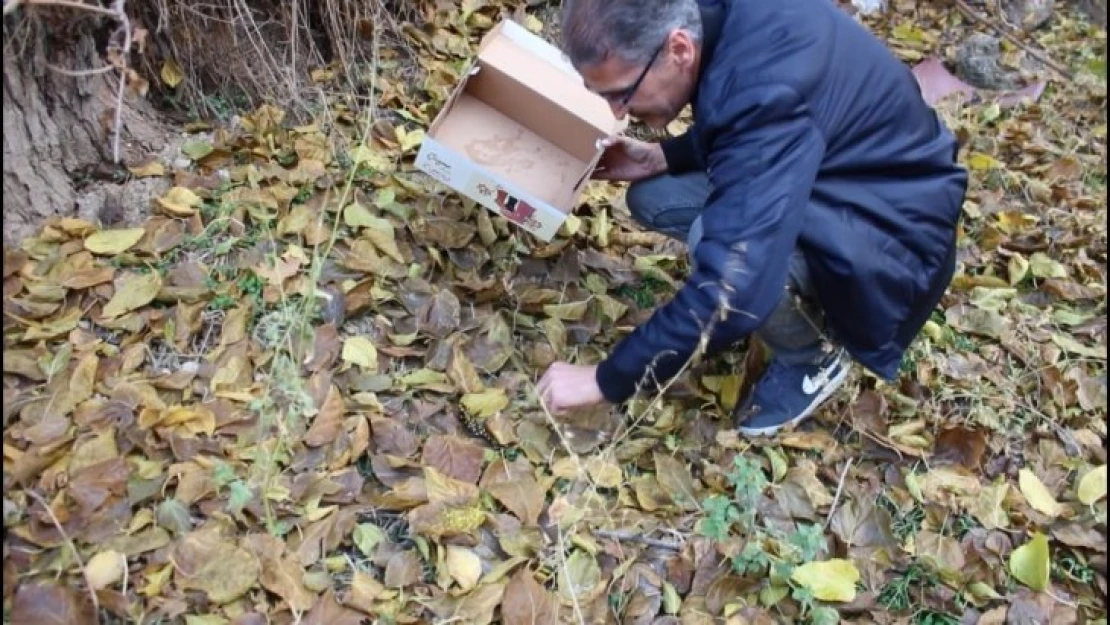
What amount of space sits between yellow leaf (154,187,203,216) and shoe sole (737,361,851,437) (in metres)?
1.16

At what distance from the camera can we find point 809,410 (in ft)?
6.29

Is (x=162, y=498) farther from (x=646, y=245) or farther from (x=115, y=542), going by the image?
(x=646, y=245)

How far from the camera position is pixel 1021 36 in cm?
334

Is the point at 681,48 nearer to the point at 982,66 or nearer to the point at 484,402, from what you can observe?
the point at 484,402

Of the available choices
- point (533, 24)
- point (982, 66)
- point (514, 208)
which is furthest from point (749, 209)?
point (982, 66)

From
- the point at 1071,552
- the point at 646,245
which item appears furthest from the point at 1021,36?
the point at 1071,552

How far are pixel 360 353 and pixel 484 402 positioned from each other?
0.24 metres

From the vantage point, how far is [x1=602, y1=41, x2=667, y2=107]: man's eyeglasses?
151 cm

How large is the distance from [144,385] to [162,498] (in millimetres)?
216

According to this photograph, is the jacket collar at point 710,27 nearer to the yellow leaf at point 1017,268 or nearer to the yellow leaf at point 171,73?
the yellow leaf at point 171,73

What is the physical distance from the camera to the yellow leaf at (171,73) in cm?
204

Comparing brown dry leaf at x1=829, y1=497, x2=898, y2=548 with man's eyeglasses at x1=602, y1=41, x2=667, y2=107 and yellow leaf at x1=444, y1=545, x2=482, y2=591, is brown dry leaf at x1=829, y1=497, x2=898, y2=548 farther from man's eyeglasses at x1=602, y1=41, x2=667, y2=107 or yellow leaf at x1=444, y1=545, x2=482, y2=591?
man's eyeglasses at x1=602, y1=41, x2=667, y2=107

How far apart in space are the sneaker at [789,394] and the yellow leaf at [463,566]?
631 mm

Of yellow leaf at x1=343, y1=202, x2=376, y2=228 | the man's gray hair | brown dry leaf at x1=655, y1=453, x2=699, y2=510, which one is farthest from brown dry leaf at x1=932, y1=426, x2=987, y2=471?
yellow leaf at x1=343, y1=202, x2=376, y2=228
